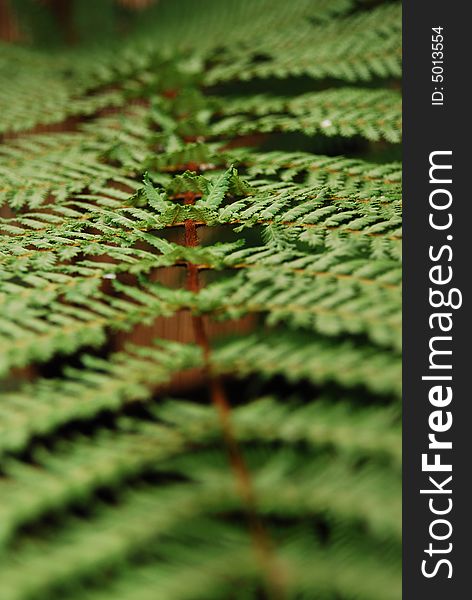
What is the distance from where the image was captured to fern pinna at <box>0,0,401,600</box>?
1.17 feet

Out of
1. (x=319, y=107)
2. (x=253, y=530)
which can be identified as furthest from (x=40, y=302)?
(x=319, y=107)

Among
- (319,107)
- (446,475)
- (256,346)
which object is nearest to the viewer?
(256,346)

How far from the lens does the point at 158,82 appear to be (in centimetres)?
123

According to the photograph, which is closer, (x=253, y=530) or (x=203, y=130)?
(x=253, y=530)

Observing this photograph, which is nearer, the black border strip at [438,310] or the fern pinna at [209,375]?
the fern pinna at [209,375]

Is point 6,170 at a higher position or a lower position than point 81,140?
lower

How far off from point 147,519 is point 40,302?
0.28 m

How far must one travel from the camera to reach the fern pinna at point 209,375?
355 millimetres

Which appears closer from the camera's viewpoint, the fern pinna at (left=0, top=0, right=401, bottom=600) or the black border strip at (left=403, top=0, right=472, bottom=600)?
the fern pinna at (left=0, top=0, right=401, bottom=600)

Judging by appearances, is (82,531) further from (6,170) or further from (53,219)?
(6,170)

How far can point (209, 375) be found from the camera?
1.58 feet

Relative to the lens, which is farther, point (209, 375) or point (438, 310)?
point (438, 310)

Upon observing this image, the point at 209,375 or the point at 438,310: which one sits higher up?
the point at 438,310

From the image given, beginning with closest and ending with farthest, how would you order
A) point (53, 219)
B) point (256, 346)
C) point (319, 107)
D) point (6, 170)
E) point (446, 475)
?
point (256, 346) → point (446, 475) → point (53, 219) → point (6, 170) → point (319, 107)
